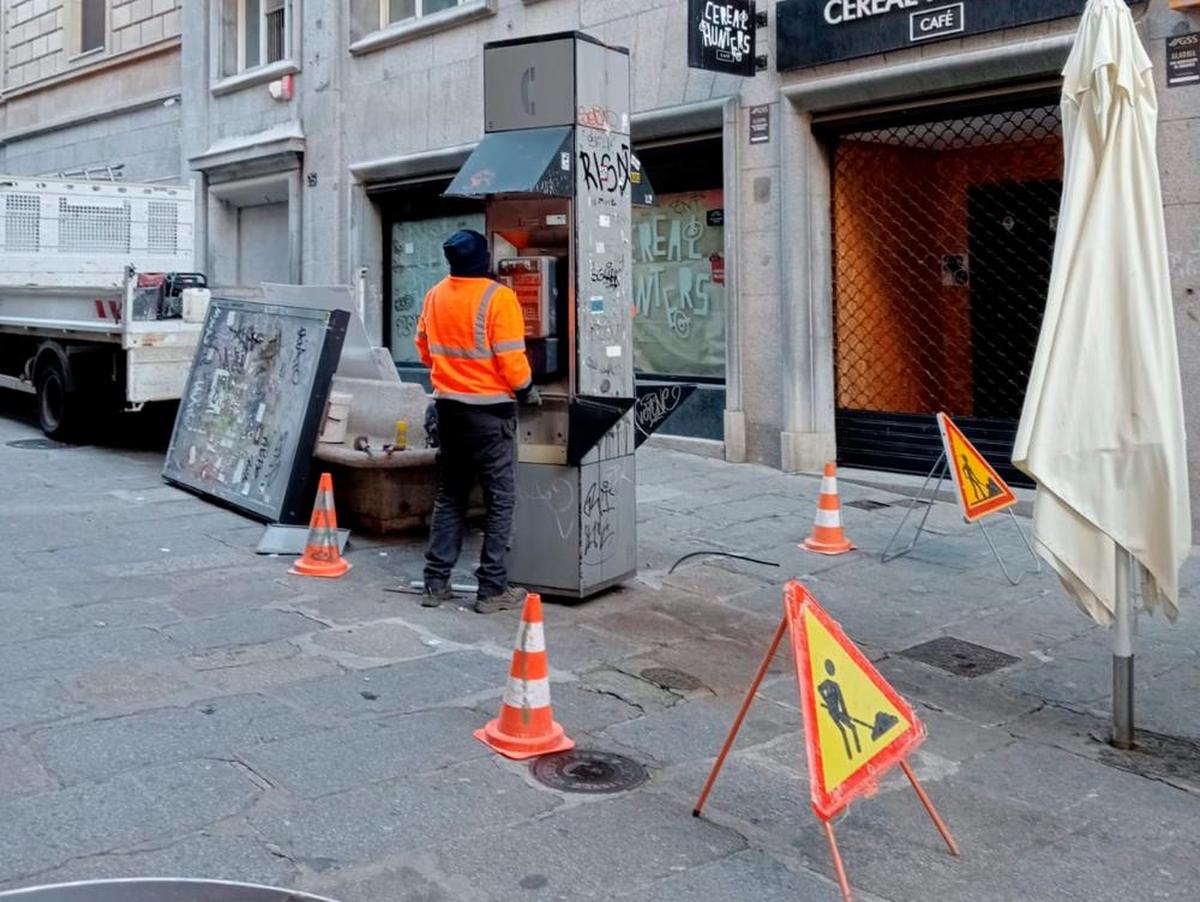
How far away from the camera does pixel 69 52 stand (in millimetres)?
21641

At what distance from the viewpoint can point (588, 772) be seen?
4.30m

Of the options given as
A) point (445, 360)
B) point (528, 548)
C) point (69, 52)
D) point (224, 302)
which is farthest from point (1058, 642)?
point (69, 52)

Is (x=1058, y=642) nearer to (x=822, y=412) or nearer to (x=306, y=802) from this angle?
(x=306, y=802)

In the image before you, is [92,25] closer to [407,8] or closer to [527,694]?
[407,8]

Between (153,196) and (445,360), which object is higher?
(153,196)

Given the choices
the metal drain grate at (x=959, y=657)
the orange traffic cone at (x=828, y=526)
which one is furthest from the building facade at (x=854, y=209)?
the metal drain grate at (x=959, y=657)

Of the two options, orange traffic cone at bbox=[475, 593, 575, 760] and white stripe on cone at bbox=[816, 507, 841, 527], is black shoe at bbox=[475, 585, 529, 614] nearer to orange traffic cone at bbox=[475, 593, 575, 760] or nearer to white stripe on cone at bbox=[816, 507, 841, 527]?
orange traffic cone at bbox=[475, 593, 575, 760]

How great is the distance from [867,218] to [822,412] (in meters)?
1.83

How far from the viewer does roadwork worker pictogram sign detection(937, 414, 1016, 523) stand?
7.30 metres

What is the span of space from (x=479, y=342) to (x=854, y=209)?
5.79m

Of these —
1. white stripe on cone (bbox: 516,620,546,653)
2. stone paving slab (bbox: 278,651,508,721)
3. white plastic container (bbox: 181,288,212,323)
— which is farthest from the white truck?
white stripe on cone (bbox: 516,620,546,653)

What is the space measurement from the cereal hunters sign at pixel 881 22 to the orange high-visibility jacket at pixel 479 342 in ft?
16.5

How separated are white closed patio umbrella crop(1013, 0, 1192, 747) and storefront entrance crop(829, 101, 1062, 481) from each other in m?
5.27

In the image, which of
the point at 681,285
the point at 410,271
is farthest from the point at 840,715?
the point at 410,271
